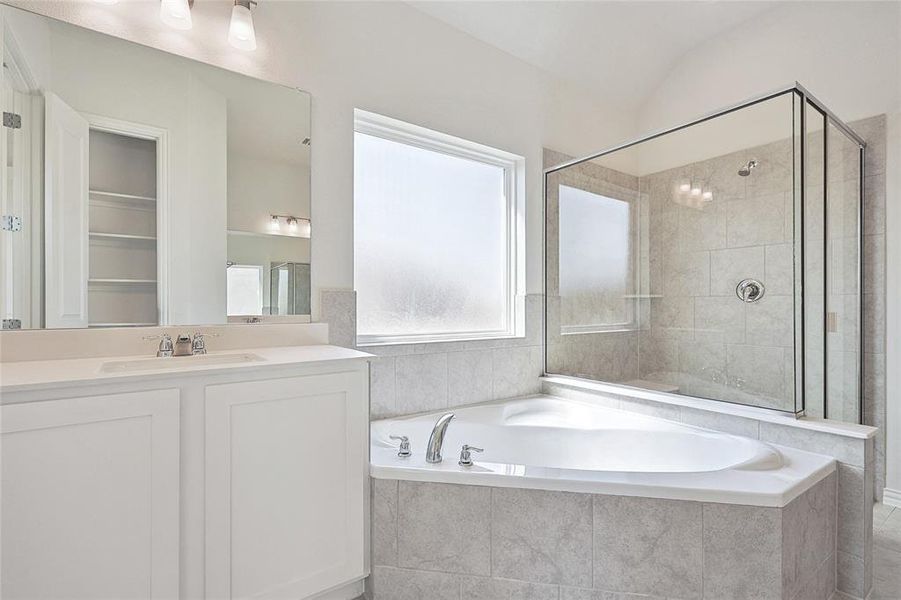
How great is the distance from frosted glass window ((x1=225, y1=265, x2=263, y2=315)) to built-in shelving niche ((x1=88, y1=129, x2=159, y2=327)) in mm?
265

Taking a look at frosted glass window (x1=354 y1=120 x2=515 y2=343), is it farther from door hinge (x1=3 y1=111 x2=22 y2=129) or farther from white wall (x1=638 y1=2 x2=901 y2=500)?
white wall (x1=638 y1=2 x2=901 y2=500)

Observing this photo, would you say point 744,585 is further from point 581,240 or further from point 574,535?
point 581,240

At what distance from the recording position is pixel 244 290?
2.00m

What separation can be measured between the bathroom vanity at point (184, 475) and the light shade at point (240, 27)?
47.8 inches

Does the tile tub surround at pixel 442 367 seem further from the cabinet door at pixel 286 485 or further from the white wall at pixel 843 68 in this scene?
the white wall at pixel 843 68

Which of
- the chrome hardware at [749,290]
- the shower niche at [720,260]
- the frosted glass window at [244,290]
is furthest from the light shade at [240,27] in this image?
the chrome hardware at [749,290]

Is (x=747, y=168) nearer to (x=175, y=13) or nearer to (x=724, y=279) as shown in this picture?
(x=724, y=279)

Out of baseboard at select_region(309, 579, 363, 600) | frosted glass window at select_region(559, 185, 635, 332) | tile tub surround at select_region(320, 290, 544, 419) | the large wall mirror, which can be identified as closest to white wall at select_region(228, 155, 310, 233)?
the large wall mirror

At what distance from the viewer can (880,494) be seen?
250cm

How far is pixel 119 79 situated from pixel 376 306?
4.53 feet

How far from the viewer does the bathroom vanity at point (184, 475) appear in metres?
1.18

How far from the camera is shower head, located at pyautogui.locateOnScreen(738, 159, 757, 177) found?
7.45 ft

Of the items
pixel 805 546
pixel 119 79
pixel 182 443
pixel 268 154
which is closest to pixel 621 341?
pixel 805 546

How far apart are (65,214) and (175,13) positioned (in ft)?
2.74
